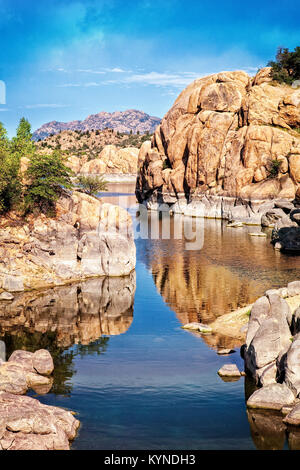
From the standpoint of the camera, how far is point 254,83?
98.6 metres

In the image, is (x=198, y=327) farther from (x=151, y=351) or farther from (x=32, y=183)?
(x=32, y=183)

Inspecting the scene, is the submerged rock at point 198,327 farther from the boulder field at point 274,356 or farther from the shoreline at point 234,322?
the boulder field at point 274,356

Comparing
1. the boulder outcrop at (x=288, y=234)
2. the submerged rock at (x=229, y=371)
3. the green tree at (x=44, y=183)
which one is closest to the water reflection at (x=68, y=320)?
the submerged rock at (x=229, y=371)

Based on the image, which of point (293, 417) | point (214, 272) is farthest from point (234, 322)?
point (214, 272)

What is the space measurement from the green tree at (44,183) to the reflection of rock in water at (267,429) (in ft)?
97.9

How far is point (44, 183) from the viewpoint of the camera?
45.1 metres

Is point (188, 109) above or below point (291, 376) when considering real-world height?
above

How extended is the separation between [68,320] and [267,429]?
718 inches

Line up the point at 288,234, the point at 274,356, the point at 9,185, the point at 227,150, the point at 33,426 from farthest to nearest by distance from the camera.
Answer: the point at 227,150, the point at 288,234, the point at 9,185, the point at 274,356, the point at 33,426

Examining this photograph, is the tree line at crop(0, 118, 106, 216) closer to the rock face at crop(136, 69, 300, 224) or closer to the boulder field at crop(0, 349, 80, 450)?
the boulder field at crop(0, 349, 80, 450)

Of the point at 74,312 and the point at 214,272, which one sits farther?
Answer: the point at 214,272

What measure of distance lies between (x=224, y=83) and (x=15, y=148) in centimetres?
5199

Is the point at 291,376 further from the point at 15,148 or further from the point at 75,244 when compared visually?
the point at 15,148

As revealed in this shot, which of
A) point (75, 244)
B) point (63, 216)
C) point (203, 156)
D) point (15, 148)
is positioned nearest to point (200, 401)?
point (75, 244)
